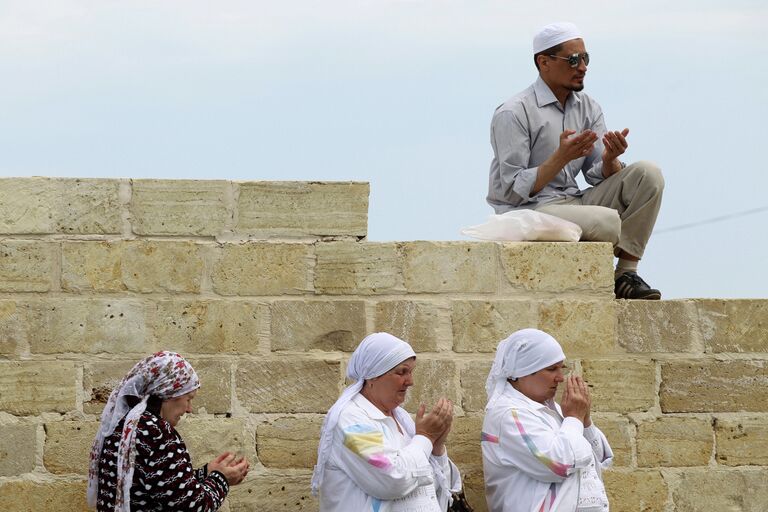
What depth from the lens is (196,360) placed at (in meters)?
6.88

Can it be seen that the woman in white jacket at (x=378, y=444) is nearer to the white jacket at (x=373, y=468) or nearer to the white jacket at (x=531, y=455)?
the white jacket at (x=373, y=468)

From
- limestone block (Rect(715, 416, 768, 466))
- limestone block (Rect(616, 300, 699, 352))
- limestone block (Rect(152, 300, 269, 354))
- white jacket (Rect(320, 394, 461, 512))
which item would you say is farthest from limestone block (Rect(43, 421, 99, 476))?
limestone block (Rect(715, 416, 768, 466))

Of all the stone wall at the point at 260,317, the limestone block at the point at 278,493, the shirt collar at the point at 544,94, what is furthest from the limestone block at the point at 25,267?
the shirt collar at the point at 544,94

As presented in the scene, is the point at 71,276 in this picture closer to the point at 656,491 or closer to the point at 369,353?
the point at 369,353

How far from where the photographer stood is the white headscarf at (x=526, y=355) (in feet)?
20.5

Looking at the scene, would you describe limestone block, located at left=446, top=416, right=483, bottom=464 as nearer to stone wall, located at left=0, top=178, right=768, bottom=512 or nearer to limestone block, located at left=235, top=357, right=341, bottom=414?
stone wall, located at left=0, top=178, right=768, bottom=512

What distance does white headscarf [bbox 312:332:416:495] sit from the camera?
5969mm

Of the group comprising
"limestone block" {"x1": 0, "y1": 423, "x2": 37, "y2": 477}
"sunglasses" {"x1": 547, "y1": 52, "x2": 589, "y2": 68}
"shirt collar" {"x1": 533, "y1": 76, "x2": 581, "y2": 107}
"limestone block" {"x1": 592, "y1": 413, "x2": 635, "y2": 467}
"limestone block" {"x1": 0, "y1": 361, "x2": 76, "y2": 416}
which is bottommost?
"limestone block" {"x1": 0, "y1": 423, "x2": 37, "y2": 477}

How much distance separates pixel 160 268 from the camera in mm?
6926

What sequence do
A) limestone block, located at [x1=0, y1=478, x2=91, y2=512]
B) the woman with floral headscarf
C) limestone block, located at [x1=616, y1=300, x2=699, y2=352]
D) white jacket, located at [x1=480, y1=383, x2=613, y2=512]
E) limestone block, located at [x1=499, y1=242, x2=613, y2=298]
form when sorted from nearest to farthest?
the woman with floral headscarf, white jacket, located at [x1=480, y1=383, x2=613, y2=512], limestone block, located at [x1=0, y1=478, x2=91, y2=512], limestone block, located at [x1=499, y1=242, x2=613, y2=298], limestone block, located at [x1=616, y1=300, x2=699, y2=352]

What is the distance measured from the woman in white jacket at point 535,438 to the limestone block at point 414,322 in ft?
2.26

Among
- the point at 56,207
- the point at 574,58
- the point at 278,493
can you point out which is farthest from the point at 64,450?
the point at 574,58

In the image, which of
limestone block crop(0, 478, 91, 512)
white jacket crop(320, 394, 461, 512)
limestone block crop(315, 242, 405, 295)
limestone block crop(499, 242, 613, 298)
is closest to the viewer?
white jacket crop(320, 394, 461, 512)

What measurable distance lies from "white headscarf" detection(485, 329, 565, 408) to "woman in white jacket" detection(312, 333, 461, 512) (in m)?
0.36
